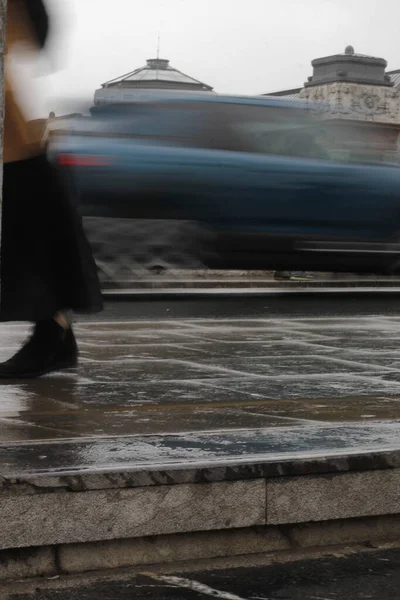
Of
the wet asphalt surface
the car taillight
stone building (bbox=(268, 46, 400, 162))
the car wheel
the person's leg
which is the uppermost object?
the person's leg

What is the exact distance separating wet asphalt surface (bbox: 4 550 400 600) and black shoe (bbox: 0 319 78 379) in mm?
2255

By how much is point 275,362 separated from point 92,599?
3.34 m

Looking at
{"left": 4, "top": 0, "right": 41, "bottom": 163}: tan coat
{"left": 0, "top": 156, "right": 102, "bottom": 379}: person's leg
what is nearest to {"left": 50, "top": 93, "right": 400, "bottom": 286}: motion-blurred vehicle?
{"left": 0, "top": 156, "right": 102, "bottom": 379}: person's leg

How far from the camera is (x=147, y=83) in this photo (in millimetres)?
39625

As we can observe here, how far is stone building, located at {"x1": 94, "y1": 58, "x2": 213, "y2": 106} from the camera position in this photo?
11.6 metres

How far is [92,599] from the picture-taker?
3.16 metres

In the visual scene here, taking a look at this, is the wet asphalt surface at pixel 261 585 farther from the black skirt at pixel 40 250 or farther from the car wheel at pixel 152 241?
the car wheel at pixel 152 241

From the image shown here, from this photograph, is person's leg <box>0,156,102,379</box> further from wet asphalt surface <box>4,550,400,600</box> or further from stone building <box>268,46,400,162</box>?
stone building <box>268,46,400,162</box>

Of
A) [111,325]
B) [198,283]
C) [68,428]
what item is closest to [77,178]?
[111,325]

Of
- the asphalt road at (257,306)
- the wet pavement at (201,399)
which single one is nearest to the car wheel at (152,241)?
the asphalt road at (257,306)

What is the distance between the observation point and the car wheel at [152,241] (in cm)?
1151

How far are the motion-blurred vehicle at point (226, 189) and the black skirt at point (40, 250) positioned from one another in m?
5.57

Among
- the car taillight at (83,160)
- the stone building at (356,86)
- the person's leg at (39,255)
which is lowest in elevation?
the stone building at (356,86)

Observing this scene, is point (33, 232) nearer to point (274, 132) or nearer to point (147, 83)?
point (274, 132)
